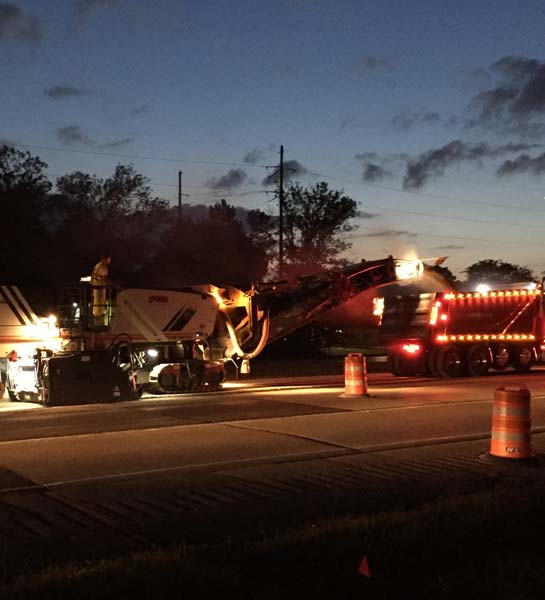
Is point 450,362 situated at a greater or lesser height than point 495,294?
lesser

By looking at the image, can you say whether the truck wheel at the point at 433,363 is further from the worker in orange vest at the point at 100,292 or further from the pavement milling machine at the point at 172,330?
the worker in orange vest at the point at 100,292

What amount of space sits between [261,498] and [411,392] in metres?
12.0

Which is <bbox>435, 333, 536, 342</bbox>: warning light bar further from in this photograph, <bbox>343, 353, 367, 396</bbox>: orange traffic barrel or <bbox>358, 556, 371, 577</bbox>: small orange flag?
<bbox>358, 556, 371, 577</bbox>: small orange flag

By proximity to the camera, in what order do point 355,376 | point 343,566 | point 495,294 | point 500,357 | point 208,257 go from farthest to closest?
point 208,257 < point 500,357 < point 495,294 < point 355,376 < point 343,566

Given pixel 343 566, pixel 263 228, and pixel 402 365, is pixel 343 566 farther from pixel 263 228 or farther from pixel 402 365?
pixel 263 228

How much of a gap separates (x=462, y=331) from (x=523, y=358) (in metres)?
2.75

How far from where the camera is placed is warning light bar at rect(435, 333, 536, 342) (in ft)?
89.0

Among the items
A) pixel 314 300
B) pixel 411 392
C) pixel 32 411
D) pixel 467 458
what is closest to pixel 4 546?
pixel 467 458

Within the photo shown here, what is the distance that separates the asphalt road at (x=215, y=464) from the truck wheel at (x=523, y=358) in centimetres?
1042

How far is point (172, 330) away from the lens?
68.4 ft

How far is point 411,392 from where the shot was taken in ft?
67.1

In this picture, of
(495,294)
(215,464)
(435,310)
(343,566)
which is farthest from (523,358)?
(343,566)

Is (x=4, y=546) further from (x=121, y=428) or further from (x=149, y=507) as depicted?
(x=121, y=428)

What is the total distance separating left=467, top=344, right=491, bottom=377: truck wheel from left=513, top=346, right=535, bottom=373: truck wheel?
4.53ft
